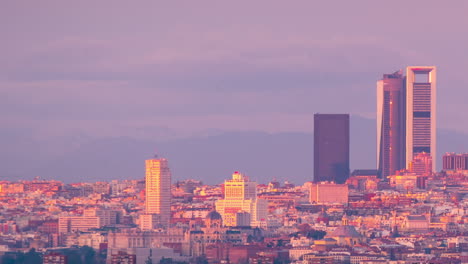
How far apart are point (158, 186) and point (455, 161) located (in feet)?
135

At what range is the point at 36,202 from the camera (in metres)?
147

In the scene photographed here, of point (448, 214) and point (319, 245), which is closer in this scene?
point (319, 245)

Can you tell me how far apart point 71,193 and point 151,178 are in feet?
57.8

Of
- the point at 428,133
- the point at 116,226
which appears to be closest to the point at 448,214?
the point at 116,226

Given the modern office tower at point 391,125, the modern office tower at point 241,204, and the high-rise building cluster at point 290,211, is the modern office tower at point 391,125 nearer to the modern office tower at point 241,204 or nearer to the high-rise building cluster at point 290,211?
the high-rise building cluster at point 290,211

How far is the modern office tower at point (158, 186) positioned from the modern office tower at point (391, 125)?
38.9 metres

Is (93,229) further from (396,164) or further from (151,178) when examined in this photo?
(396,164)

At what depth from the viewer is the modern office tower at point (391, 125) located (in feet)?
583

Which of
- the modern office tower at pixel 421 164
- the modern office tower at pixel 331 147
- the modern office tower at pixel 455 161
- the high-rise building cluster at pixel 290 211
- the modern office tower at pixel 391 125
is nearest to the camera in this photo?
the high-rise building cluster at pixel 290 211

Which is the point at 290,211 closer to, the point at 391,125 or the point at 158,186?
the point at 158,186

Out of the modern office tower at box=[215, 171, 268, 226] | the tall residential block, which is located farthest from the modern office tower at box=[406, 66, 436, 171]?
the modern office tower at box=[215, 171, 268, 226]

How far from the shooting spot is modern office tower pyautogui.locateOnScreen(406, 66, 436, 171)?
176500mm

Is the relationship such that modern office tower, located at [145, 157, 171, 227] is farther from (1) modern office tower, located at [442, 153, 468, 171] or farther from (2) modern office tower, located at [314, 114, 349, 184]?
(1) modern office tower, located at [442, 153, 468, 171]

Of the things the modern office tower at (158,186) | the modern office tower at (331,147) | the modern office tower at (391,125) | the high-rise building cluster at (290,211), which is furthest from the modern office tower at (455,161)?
the modern office tower at (158,186)
